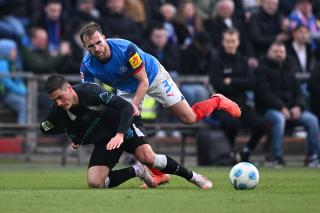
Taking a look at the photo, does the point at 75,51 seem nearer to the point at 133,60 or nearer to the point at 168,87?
the point at 168,87

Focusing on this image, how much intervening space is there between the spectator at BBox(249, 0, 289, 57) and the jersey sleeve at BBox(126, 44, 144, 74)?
8520mm

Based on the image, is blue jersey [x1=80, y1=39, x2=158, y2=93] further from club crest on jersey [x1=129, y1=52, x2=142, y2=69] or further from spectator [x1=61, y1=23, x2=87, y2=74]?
Result: spectator [x1=61, y1=23, x2=87, y2=74]

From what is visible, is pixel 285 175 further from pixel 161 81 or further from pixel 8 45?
pixel 8 45

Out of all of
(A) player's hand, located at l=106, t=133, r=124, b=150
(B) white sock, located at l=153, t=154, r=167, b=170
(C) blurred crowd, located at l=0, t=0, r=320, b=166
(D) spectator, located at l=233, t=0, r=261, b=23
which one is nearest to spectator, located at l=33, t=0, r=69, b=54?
(C) blurred crowd, located at l=0, t=0, r=320, b=166

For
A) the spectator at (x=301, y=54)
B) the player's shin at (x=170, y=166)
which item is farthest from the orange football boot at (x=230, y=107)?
the spectator at (x=301, y=54)

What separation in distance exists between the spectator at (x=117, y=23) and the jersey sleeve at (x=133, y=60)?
728cm

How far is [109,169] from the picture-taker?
12.2 metres

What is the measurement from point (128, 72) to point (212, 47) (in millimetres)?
8467

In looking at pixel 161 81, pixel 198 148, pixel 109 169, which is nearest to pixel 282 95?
pixel 198 148

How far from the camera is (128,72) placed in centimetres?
1318

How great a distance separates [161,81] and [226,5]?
7558mm

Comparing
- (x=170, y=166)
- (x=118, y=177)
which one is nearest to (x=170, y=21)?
(x=118, y=177)

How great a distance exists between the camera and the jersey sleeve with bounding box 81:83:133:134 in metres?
11.3

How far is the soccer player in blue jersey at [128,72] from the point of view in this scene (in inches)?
495
